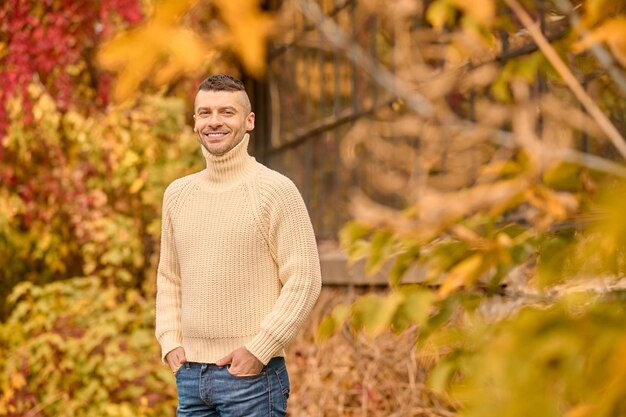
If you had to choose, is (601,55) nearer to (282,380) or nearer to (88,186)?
(282,380)

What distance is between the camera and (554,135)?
238 inches

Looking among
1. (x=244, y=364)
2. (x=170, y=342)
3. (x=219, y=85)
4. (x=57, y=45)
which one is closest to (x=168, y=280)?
(x=170, y=342)

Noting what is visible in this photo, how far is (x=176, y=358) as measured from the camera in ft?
14.1

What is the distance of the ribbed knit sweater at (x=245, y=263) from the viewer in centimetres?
406

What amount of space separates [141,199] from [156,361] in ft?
6.81

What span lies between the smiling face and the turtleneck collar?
0.09ft

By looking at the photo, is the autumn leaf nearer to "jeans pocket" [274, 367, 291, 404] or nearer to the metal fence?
"jeans pocket" [274, 367, 291, 404]

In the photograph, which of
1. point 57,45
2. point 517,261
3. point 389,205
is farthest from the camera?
point 57,45

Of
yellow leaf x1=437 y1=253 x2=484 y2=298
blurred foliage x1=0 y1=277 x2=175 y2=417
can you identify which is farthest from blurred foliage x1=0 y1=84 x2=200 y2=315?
yellow leaf x1=437 y1=253 x2=484 y2=298

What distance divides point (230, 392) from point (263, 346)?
7.5 inches

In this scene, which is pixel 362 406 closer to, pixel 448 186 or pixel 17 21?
pixel 448 186

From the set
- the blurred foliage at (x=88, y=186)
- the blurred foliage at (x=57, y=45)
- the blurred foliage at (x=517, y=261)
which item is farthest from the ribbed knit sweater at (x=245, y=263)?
the blurred foliage at (x=57, y=45)

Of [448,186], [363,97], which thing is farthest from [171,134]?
[448,186]

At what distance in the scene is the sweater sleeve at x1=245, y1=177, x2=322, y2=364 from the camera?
402 centimetres
